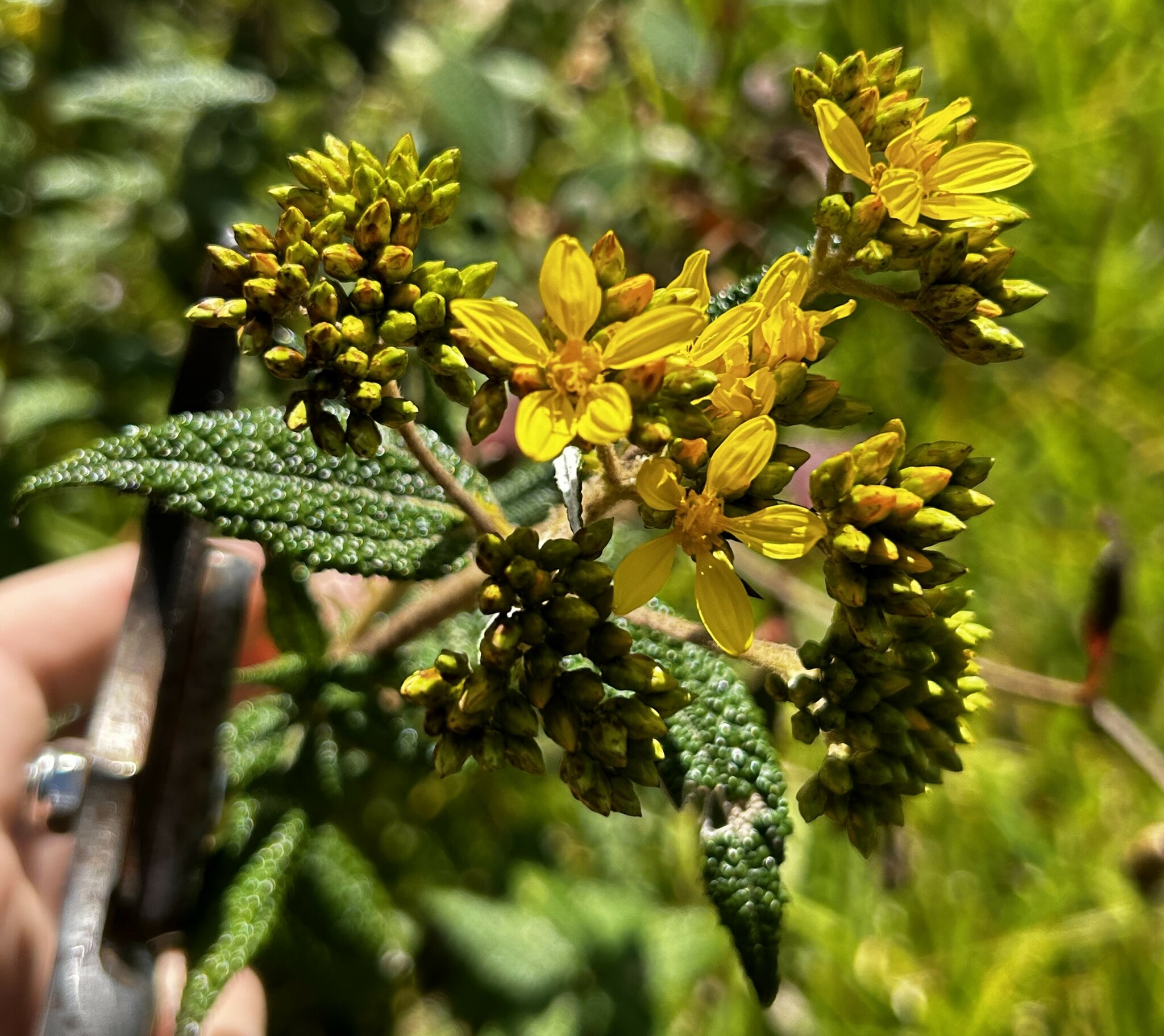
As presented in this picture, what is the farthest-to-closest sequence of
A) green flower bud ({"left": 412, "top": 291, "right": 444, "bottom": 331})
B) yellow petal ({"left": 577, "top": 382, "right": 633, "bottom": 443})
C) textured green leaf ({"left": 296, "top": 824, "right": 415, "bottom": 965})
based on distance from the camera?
textured green leaf ({"left": 296, "top": 824, "right": 415, "bottom": 965})
green flower bud ({"left": 412, "top": 291, "right": 444, "bottom": 331})
yellow petal ({"left": 577, "top": 382, "right": 633, "bottom": 443})

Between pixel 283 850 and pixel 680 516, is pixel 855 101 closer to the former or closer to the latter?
pixel 680 516

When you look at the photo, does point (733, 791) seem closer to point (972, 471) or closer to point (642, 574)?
point (642, 574)

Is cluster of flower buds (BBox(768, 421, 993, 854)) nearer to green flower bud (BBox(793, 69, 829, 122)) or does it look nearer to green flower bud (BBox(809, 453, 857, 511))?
green flower bud (BBox(809, 453, 857, 511))

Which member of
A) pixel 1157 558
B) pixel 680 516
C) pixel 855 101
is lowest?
pixel 1157 558

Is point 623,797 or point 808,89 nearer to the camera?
point 623,797

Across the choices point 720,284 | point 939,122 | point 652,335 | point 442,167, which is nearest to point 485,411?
point 652,335

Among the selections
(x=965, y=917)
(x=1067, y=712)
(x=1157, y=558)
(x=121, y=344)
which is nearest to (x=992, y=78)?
(x=1157, y=558)

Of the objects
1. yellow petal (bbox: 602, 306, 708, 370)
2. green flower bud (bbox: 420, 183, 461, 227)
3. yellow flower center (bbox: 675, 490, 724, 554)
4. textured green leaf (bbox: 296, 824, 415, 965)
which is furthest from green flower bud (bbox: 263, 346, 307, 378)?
textured green leaf (bbox: 296, 824, 415, 965)
